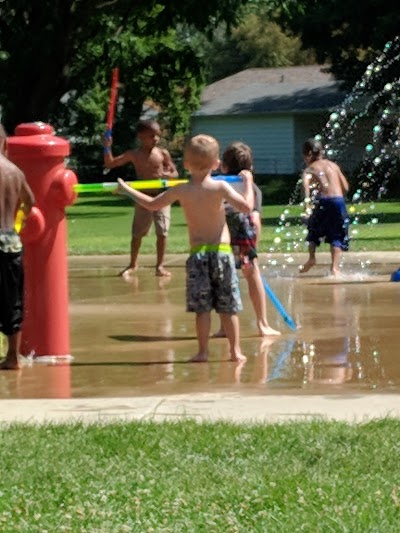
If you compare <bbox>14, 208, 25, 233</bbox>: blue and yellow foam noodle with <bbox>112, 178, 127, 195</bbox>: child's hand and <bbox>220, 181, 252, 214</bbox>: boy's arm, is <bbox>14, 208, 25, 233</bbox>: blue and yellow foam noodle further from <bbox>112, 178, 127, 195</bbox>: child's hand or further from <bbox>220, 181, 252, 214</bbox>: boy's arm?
<bbox>220, 181, 252, 214</bbox>: boy's arm

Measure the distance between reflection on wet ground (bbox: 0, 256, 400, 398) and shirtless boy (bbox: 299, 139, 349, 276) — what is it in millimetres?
1166

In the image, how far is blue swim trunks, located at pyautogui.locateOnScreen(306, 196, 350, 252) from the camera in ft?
49.8

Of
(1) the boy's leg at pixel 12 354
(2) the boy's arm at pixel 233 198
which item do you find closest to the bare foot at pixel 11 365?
(1) the boy's leg at pixel 12 354

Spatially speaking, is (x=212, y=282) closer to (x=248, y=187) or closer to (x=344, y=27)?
(x=248, y=187)

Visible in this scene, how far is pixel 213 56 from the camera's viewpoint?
9438 cm

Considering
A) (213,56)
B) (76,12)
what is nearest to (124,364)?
(76,12)

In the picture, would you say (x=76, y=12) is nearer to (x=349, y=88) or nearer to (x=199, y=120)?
(x=349, y=88)

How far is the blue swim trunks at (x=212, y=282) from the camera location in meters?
8.97

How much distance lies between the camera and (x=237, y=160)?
9922 mm

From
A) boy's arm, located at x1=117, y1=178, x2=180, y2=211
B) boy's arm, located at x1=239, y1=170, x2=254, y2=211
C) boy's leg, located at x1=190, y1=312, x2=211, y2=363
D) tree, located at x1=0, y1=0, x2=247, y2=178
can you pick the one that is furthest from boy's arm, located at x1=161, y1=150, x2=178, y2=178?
tree, located at x1=0, y1=0, x2=247, y2=178

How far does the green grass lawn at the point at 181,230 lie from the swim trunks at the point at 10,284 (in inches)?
402

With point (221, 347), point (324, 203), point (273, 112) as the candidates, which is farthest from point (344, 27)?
point (221, 347)

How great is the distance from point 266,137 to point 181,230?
123 feet

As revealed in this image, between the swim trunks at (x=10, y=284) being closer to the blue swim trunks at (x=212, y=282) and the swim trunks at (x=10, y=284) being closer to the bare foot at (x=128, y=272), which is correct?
the blue swim trunks at (x=212, y=282)
